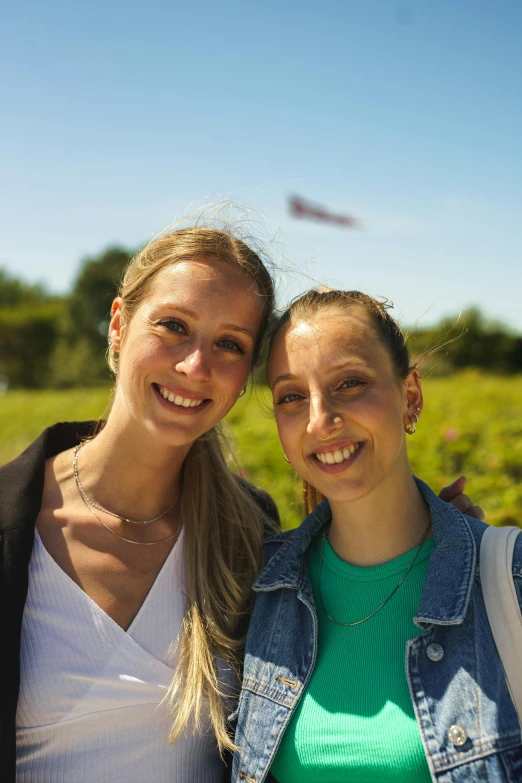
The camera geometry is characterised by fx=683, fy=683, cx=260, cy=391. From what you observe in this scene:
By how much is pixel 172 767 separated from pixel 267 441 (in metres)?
3.54

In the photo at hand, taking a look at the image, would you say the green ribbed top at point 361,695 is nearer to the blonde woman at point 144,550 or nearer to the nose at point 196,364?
the blonde woman at point 144,550

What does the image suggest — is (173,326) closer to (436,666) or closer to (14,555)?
(14,555)

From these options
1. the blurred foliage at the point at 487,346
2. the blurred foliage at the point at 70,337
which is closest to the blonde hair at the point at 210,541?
the blurred foliage at the point at 487,346

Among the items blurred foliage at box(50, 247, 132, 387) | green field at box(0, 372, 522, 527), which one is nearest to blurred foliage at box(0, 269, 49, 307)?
blurred foliage at box(50, 247, 132, 387)

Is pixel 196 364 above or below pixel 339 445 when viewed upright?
above

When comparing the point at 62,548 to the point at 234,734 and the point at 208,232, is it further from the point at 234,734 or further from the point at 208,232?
the point at 208,232

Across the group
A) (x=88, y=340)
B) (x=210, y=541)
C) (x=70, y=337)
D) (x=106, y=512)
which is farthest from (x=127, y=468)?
(x=70, y=337)

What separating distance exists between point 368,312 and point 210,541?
1.13m

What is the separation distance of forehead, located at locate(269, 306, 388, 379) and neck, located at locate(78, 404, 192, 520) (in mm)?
677

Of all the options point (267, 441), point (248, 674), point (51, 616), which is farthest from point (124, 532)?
point (267, 441)

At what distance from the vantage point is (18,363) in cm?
3662

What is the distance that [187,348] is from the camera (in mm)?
2535

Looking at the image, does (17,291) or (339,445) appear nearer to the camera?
(339,445)

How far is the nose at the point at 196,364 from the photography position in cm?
247
